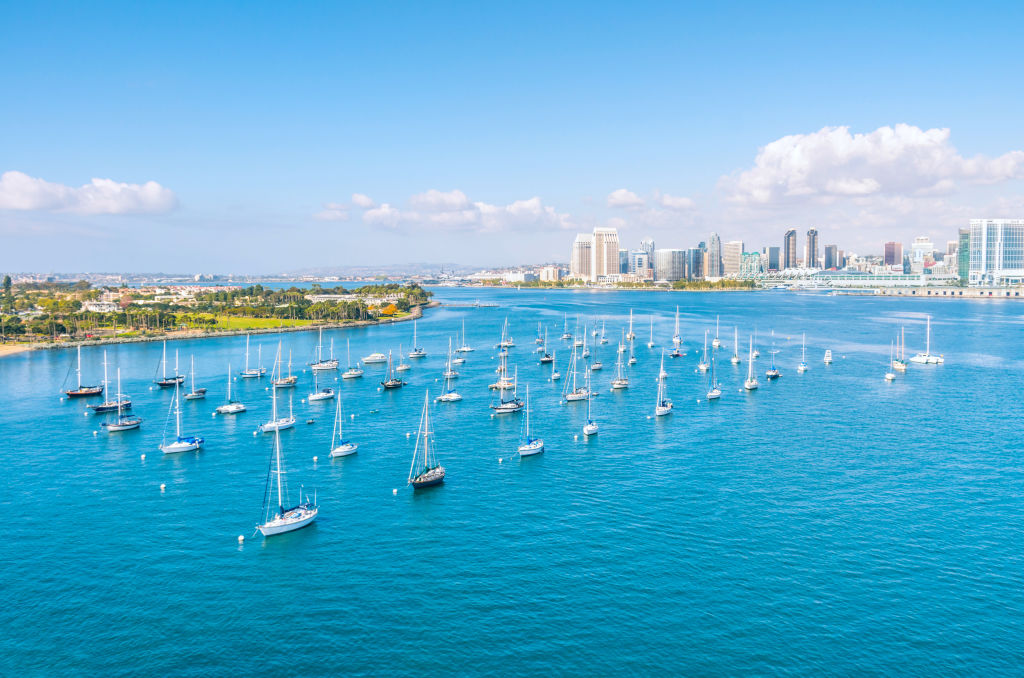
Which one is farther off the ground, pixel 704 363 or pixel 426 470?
pixel 704 363

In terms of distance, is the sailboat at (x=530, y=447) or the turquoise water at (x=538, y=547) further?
the sailboat at (x=530, y=447)

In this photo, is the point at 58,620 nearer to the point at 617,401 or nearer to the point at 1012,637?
the point at 1012,637

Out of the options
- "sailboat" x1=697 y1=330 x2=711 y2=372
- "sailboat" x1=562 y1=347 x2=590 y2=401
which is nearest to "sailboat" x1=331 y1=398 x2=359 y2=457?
"sailboat" x1=562 y1=347 x2=590 y2=401

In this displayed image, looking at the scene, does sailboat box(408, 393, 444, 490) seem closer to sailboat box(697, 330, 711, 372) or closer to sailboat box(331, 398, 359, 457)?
sailboat box(331, 398, 359, 457)

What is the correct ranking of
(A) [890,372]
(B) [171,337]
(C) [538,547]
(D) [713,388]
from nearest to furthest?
(C) [538,547] < (D) [713,388] < (A) [890,372] < (B) [171,337]

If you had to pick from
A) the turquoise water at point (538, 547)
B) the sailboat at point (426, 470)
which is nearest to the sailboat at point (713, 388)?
the turquoise water at point (538, 547)

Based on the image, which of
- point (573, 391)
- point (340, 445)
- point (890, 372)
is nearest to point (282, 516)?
point (340, 445)

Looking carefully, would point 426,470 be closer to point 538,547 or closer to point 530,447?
point 530,447

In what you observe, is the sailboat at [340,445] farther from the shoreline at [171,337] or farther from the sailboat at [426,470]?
the shoreline at [171,337]
